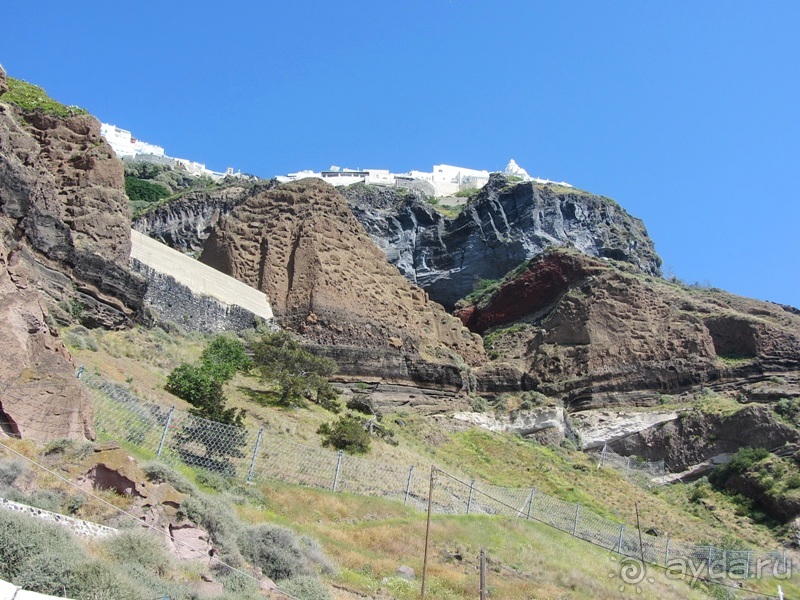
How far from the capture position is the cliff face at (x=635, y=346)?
142 ft

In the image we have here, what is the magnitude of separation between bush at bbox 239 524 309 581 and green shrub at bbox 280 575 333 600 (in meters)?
0.30

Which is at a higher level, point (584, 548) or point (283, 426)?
point (283, 426)

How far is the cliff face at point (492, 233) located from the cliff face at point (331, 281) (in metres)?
31.8

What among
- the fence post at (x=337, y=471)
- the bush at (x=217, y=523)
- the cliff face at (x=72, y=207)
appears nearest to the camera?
the bush at (x=217, y=523)

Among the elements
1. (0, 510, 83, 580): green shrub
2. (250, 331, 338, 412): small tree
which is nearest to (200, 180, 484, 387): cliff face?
(250, 331, 338, 412): small tree

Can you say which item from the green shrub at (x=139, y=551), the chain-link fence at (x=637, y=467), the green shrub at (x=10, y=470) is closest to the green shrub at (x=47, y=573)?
the green shrub at (x=139, y=551)

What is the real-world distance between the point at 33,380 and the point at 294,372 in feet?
53.6

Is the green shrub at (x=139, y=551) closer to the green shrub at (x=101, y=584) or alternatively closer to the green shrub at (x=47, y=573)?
the green shrub at (x=101, y=584)

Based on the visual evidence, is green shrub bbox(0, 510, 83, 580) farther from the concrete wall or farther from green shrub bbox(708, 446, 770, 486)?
green shrub bbox(708, 446, 770, 486)

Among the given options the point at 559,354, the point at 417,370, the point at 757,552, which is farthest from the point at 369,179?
the point at 757,552

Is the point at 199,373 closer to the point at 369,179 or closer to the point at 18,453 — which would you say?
the point at 18,453

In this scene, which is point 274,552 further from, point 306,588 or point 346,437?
point 346,437

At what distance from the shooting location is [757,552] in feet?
87.1

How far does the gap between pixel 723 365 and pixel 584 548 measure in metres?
26.8
